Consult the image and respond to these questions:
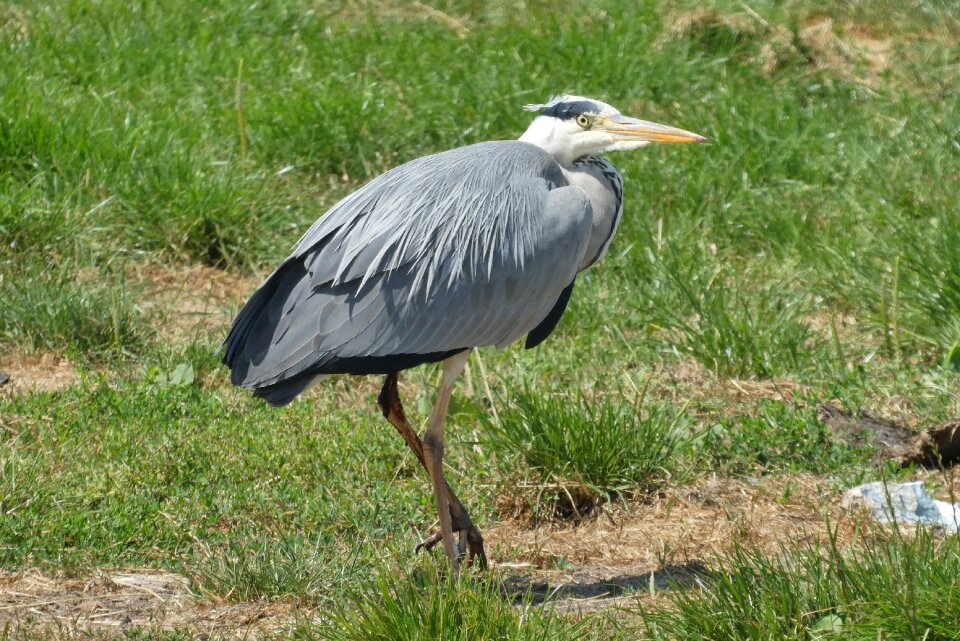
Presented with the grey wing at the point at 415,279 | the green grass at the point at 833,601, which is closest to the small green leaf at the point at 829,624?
the green grass at the point at 833,601

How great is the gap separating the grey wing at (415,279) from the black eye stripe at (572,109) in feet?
1.12

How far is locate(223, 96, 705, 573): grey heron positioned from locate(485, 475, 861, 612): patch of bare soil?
1.03ft

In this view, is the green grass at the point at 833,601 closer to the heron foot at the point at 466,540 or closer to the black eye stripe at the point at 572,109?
the heron foot at the point at 466,540

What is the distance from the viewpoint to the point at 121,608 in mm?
4109

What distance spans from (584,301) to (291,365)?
2325mm

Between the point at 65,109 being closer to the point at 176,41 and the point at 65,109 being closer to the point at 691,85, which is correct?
the point at 176,41

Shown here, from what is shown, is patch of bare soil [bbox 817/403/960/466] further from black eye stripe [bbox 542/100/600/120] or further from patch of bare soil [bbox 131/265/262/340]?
patch of bare soil [bbox 131/265/262/340]

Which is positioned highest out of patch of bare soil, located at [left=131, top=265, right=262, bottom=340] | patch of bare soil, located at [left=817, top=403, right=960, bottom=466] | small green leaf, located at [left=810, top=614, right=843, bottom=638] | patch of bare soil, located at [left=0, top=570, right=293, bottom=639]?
small green leaf, located at [left=810, top=614, right=843, bottom=638]

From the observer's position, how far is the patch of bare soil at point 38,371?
577 cm

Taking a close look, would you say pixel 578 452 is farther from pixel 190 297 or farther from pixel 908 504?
pixel 190 297

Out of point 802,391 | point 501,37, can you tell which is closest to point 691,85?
point 501,37

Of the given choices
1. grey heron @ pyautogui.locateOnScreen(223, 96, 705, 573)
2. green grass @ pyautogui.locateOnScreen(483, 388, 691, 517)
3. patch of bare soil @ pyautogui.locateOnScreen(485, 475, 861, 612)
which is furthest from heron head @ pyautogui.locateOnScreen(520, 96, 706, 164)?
patch of bare soil @ pyautogui.locateOnScreen(485, 475, 861, 612)

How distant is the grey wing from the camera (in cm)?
443

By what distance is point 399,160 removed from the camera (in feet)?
24.9
